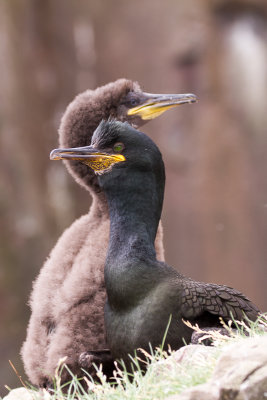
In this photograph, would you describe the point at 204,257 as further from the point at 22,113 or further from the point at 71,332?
the point at 71,332

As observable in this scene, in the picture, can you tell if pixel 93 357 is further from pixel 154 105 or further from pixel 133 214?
pixel 154 105

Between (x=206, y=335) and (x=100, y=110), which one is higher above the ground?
(x=100, y=110)

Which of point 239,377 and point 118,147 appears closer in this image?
point 239,377

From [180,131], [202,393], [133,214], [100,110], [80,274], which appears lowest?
[202,393]

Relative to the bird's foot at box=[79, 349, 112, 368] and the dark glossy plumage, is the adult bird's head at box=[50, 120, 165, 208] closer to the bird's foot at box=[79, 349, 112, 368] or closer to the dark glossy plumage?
the dark glossy plumage

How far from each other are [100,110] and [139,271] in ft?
3.66

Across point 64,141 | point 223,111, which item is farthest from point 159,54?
point 64,141

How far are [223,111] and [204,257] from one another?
1.77m

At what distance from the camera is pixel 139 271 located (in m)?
3.14

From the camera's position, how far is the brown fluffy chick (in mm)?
3408

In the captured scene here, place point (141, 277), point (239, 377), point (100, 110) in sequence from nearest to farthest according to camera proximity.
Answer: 1. point (239, 377)
2. point (141, 277)
3. point (100, 110)

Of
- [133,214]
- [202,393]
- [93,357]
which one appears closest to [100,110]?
[133,214]

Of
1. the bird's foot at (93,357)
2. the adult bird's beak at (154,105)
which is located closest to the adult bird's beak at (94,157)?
the adult bird's beak at (154,105)

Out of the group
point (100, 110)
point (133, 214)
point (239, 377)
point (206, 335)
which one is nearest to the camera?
point (239, 377)
